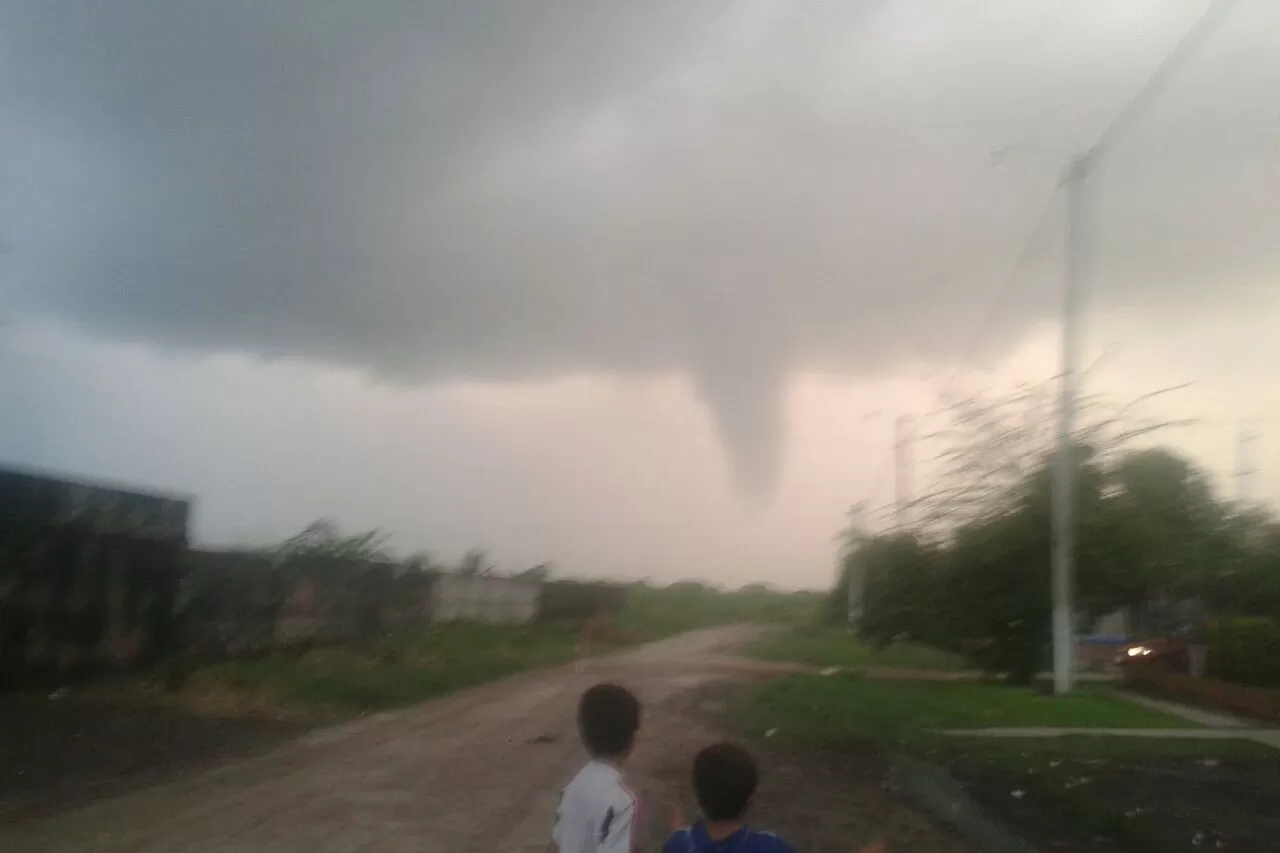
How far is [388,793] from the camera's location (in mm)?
9953

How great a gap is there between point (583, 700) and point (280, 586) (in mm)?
20016

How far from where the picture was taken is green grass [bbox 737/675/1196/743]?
15086 mm

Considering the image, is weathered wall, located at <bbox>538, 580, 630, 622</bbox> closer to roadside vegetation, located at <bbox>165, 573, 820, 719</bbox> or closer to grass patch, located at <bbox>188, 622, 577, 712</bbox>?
roadside vegetation, located at <bbox>165, 573, 820, 719</bbox>

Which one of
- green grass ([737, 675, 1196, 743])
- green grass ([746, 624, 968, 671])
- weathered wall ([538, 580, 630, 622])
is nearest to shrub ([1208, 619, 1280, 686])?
green grass ([737, 675, 1196, 743])

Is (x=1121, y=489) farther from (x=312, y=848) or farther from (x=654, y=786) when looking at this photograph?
(x=312, y=848)

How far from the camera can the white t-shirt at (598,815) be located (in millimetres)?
3477

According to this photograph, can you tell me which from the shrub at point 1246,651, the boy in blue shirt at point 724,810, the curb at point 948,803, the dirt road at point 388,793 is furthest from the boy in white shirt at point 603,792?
the shrub at point 1246,651

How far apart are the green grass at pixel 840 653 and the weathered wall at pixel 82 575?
42.7 ft

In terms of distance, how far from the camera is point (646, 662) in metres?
26.5

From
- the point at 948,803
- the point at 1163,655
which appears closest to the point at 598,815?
the point at 948,803

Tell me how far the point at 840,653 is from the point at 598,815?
2356cm

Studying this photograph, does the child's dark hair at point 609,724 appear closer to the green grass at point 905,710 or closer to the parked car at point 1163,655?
the green grass at point 905,710

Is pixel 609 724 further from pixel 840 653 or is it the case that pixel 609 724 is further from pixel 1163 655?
pixel 1163 655

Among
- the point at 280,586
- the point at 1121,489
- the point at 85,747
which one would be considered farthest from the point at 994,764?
the point at 280,586
